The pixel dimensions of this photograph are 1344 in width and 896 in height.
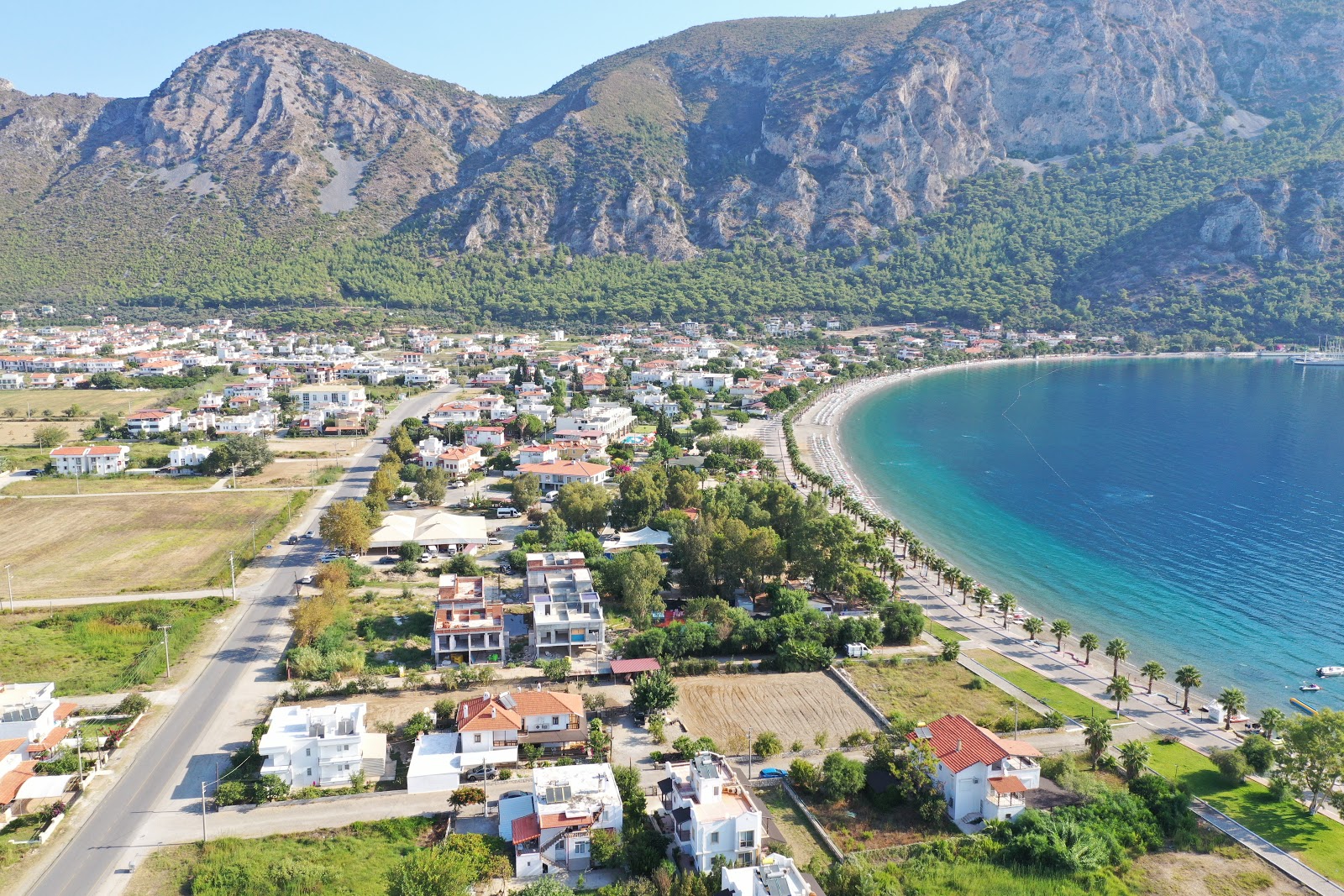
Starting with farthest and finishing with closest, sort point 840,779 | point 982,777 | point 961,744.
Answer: point 961,744 → point 840,779 → point 982,777

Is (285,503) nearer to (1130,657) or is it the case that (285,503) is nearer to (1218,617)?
(1130,657)

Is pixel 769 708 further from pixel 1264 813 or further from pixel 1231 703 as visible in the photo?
pixel 1231 703

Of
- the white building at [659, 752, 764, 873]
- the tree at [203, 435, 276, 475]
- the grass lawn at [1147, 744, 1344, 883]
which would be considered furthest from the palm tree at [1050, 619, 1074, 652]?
the tree at [203, 435, 276, 475]

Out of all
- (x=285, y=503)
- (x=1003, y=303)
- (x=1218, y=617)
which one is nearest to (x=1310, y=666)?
(x=1218, y=617)

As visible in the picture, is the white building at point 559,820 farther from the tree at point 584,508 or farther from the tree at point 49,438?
the tree at point 49,438

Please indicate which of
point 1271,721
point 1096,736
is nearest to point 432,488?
point 1096,736
